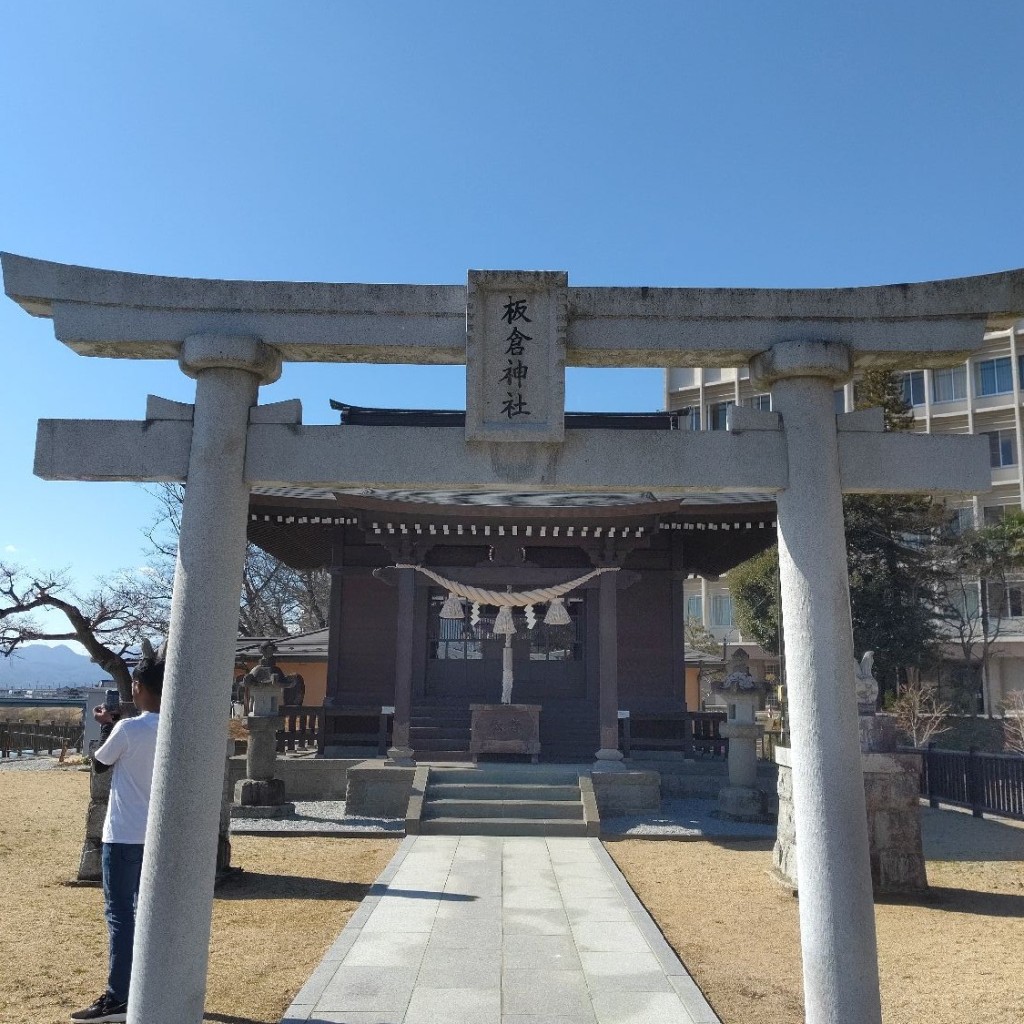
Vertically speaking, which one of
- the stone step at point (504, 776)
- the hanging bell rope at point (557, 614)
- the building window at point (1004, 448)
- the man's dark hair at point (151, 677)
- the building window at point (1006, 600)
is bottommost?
the stone step at point (504, 776)

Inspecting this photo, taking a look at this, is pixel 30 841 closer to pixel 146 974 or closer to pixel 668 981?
pixel 146 974

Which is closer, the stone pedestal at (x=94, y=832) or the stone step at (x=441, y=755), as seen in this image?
the stone pedestal at (x=94, y=832)

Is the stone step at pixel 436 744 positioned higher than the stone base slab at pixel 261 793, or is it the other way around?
the stone step at pixel 436 744

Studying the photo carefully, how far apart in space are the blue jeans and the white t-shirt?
0.08 meters

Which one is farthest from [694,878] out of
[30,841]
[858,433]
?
[30,841]

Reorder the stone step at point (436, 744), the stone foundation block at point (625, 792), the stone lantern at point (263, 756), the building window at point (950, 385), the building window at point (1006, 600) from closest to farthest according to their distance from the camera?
the stone lantern at point (263, 756), the stone foundation block at point (625, 792), the stone step at point (436, 744), the building window at point (1006, 600), the building window at point (950, 385)

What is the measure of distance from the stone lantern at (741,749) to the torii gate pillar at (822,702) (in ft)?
26.6

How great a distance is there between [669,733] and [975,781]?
16.2 ft

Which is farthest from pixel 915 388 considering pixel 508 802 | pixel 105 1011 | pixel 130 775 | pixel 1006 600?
pixel 105 1011

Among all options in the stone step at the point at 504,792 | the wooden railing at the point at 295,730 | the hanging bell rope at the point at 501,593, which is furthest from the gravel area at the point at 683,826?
the wooden railing at the point at 295,730

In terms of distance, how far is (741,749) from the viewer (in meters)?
12.5

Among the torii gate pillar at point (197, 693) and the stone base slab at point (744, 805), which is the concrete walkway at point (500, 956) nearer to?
the torii gate pillar at point (197, 693)

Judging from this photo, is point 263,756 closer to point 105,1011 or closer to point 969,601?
point 105,1011

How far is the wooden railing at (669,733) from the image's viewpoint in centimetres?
1518
